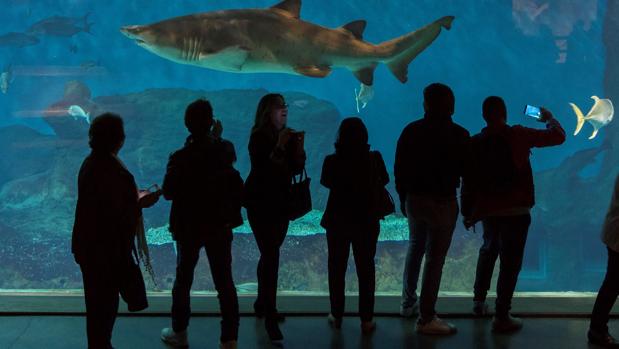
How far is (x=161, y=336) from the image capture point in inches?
131

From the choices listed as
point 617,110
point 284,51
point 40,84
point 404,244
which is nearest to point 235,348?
point 284,51

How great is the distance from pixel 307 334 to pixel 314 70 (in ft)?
6.75

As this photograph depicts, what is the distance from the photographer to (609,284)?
3176 mm

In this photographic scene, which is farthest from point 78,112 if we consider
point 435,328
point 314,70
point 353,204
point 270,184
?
point 435,328

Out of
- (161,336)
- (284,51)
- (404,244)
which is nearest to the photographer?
(161,336)

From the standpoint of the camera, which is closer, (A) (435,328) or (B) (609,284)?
(B) (609,284)

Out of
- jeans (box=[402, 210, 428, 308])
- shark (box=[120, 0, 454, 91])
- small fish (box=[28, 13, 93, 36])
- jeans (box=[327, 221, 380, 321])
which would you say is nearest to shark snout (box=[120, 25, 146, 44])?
shark (box=[120, 0, 454, 91])

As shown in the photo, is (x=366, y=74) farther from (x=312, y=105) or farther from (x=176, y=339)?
(x=312, y=105)

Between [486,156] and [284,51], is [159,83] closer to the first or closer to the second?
[284,51]

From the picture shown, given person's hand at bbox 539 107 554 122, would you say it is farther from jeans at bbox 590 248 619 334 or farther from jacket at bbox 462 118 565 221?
jeans at bbox 590 248 619 334

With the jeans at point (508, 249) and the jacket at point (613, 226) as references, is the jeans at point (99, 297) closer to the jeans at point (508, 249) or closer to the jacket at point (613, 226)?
the jeans at point (508, 249)

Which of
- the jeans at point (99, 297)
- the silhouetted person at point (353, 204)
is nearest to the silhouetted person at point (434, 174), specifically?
the silhouetted person at point (353, 204)

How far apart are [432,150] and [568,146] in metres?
16.7

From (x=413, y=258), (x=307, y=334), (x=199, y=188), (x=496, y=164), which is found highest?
(x=496, y=164)
